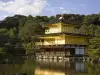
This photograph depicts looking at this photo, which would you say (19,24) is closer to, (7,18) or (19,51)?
(7,18)

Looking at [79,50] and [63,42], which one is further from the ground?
[63,42]

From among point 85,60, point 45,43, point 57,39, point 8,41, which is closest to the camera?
point 85,60

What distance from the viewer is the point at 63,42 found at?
44438mm

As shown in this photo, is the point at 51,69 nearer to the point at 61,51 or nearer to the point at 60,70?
the point at 60,70

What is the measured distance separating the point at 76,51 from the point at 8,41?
14.9 meters

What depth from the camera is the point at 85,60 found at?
40.2 metres

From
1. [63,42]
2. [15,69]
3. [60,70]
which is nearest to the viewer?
[60,70]

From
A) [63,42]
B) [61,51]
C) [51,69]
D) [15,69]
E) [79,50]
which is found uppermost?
[63,42]

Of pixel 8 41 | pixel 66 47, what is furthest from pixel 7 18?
pixel 66 47

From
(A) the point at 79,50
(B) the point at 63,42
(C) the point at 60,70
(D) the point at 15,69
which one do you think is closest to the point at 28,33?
(B) the point at 63,42

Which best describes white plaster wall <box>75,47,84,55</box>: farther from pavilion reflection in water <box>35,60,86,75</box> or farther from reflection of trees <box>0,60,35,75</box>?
reflection of trees <box>0,60,35,75</box>

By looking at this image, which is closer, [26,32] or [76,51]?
[76,51]

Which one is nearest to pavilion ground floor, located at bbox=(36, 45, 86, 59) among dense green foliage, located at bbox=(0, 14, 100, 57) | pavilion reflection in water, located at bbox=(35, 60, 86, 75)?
dense green foliage, located at bbox=(0, 14, 100, 57)

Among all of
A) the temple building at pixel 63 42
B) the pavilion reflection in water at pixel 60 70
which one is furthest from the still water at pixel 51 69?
the temple building at pixel 63 42
